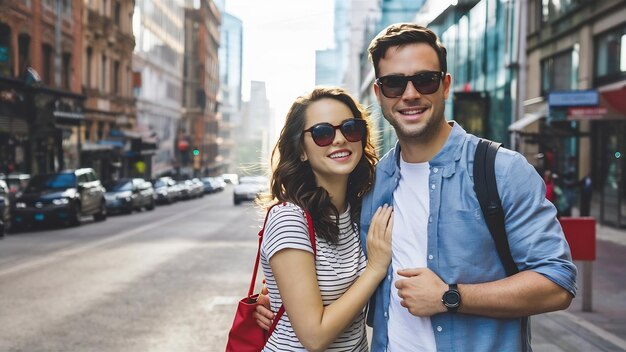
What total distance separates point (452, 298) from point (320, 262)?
0.58 m

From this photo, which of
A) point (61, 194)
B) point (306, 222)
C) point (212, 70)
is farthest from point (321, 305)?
point (212, 70)

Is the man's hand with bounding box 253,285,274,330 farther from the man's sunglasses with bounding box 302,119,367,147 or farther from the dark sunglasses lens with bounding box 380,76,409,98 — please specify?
the dark sunglasses lens with bounding box 380,76,409,98

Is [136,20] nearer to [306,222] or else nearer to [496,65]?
[496,65]

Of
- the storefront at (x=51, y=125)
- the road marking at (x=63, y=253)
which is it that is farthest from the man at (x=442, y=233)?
the storefront at (x=51, y=125)

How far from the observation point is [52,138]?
37844mm

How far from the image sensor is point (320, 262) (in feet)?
9.54

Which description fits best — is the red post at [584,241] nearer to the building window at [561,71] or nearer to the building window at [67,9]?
the building window at [561,71]

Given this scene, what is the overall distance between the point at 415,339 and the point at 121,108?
54.1 m

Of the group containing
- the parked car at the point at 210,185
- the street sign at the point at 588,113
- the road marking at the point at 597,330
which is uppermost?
the street sign at the point at 588,113

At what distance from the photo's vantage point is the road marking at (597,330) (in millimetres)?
7036

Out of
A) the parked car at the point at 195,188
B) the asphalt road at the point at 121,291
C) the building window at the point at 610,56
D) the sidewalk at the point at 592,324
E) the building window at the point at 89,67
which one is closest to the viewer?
the sidewalk at the point at 592,324

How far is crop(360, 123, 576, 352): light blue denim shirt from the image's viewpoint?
2463 mm

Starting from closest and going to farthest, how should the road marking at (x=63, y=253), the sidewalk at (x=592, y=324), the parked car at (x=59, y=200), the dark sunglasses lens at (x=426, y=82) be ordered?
1. the dark sunglasses lens at (x=426, y=82)
2. the sidewalk at (x=592, y=324)
3. the road marking at (x=63, y=253)
4. the parked car at (x=59, y=200)

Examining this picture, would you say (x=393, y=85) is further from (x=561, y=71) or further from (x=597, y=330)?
(x=561, y=71)
